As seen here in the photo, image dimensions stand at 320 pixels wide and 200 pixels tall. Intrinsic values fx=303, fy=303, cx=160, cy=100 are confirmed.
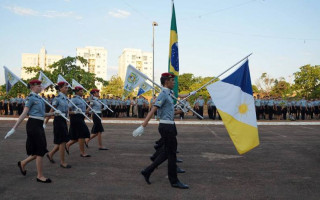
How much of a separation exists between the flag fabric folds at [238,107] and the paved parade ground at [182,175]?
0.77 metres

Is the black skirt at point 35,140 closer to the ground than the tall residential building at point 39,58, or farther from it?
closer to the ground

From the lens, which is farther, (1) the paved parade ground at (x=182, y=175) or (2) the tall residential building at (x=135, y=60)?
(2) the tall residential building at (x=135, y=60)

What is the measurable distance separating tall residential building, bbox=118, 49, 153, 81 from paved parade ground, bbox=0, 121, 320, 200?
139129 millimetres

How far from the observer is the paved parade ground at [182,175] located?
5.00m

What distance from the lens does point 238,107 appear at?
6340mm

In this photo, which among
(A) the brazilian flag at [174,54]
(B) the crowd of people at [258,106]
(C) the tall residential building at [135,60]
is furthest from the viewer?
(C) the tall residential building at [135,60]

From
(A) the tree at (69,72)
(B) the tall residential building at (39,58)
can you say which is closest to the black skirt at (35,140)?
(A) the tree at (69,72)

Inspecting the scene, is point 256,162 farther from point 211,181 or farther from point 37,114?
point 37,114

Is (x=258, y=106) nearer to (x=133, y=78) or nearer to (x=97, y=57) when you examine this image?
(x=133, y=78)

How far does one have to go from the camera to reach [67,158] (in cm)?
797

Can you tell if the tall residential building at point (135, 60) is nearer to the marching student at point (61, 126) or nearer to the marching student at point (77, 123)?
the marching student at point (77, 123)

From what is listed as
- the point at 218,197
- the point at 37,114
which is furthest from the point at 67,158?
the point at 218,197

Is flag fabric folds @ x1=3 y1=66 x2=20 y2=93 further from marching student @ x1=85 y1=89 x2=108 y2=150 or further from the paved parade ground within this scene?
marching student @ x1=85 y1=89 x2=108 y2=150

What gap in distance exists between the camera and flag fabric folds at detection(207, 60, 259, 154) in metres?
6.16
